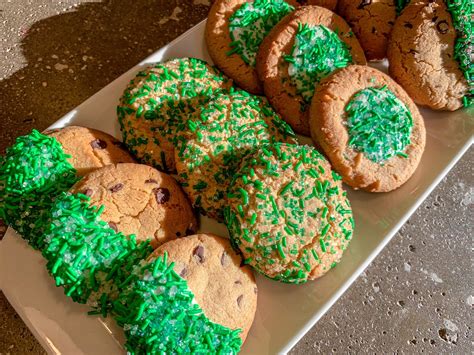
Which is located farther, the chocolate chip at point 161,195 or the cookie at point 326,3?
the cookie at point 326,3

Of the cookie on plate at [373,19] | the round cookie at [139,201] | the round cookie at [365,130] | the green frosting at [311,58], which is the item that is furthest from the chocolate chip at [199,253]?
the cookie on plate at [373,19]

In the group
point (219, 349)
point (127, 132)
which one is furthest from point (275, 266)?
point (127, 132)

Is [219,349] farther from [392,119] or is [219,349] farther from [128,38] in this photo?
[128,38]

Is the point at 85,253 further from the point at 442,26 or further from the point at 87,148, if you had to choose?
the point at 442,26

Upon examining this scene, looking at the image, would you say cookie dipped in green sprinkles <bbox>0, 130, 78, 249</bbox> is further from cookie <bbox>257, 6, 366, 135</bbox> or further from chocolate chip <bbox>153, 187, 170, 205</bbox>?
cookie <bbox>257, 6, 366, 135</bbox>

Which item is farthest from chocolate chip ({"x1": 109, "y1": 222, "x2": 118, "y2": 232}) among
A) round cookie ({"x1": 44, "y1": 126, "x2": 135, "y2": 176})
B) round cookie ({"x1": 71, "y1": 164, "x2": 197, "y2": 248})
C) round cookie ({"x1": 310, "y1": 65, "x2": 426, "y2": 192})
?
round cookie ({"x1": 310, "y1": 65, "x2": 426, "y2": 192})

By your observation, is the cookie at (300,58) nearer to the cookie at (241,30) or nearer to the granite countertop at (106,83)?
the cookie at (241,30)

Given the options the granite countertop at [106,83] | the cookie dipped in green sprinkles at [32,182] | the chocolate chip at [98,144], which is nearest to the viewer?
the cookie dipped in green sprinkles at [32,182]
